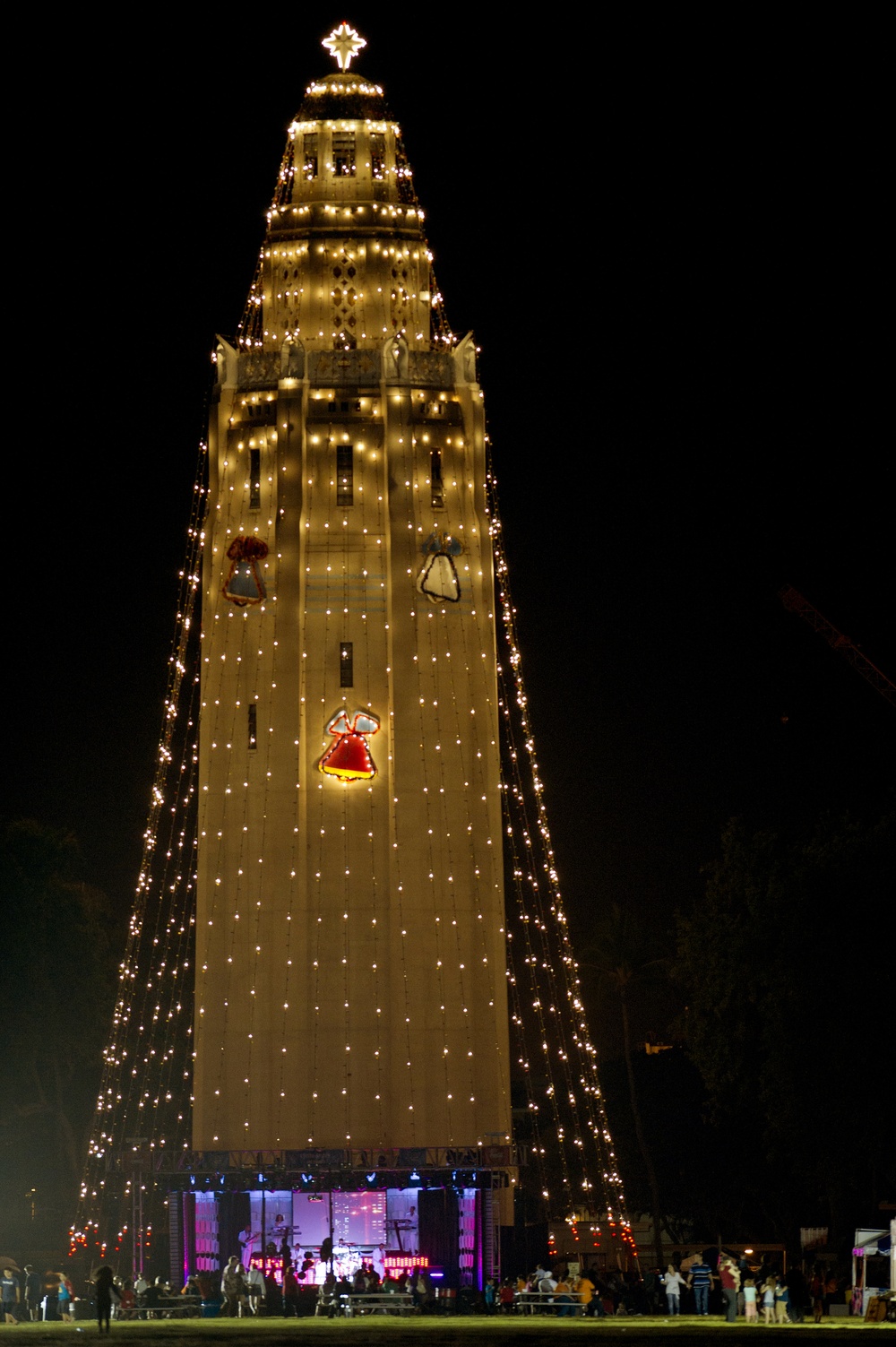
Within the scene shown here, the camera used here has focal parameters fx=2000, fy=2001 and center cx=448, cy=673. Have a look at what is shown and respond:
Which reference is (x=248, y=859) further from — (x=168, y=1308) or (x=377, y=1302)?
(x=377, y=1302)

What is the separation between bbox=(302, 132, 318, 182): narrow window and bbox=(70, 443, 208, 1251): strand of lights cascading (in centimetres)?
933

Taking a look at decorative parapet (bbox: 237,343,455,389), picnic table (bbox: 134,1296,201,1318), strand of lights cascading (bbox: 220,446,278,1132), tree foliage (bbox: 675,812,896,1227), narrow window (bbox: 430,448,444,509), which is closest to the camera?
picnic table (bbox: 134,1296,201,1318)

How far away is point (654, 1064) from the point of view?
75.2 metres

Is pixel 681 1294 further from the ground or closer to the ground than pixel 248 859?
closer to the ground

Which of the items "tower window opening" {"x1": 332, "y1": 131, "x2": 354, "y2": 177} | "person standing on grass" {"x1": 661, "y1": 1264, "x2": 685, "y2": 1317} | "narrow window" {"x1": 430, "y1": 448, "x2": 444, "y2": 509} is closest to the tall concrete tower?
"narrow window" {"x1": 430, "y1": 448, "x2": 444, "y2": 509}

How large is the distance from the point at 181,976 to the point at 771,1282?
31367mm

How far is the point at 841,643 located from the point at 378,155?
3498cm

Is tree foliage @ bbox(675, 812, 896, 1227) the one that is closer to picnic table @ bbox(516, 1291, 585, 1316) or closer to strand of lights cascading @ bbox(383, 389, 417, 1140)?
strand of lights cascading @ bbox(383, 389, 417, 1140)

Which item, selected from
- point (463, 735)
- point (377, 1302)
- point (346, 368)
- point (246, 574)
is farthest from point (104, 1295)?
point (346, 368)

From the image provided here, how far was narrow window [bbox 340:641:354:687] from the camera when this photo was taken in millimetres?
55594

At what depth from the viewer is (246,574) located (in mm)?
55906

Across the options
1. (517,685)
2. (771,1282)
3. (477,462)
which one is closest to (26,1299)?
(771,1282)

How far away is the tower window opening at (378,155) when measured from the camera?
6156cm

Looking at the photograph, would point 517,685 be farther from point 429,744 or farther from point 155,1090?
point 155,1090
